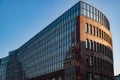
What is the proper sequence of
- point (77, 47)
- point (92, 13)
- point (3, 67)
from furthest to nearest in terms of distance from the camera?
point (3, 67)
point (92, 13)
point (77, 47)

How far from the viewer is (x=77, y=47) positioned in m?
65.1

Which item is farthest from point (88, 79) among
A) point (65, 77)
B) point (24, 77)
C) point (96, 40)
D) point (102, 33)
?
point (24, 77)

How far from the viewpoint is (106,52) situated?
250ft

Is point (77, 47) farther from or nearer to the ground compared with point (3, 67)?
nearer to the ground

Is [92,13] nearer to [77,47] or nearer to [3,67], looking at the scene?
[77,47]

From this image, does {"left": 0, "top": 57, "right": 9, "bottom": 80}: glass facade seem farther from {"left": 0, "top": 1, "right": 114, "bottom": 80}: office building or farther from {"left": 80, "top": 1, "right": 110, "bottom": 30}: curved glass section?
{"left": 80, "top": 1, "right": 110, "bottom": 30}: curved glass section

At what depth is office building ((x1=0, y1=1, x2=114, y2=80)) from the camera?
6519 centimetres

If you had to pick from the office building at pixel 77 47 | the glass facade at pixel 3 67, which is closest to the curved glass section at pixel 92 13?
the office building at pixel 77 47

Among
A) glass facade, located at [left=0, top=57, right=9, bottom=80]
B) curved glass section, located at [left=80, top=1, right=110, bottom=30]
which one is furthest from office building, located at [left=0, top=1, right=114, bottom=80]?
glass facade, located at [left=0, top=57, right=9, bottom=80]

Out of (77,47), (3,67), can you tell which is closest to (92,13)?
(77,47)

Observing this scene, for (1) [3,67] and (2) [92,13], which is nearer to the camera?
(2) [92,13]

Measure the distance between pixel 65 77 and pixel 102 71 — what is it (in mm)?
11403

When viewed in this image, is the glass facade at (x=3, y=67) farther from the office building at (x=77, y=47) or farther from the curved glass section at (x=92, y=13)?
the curved glass section at (x=92, y=13)

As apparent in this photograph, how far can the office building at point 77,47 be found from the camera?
214 ft
